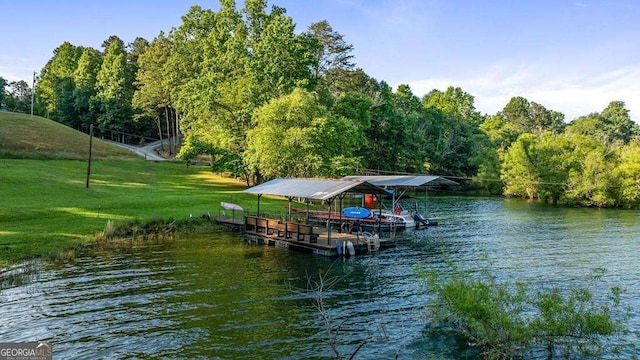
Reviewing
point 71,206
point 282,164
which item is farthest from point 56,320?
point 282,164

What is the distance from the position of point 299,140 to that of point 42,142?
137 ft

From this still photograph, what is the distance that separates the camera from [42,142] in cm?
6450

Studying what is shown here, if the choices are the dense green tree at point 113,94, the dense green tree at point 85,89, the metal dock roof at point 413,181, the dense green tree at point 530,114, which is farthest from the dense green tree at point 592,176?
the dense green tree at point 85,89

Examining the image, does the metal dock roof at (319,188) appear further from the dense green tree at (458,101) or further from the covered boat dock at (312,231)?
the dense green tree at (458,101)

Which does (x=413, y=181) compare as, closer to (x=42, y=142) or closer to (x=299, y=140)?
(x=299, y=140)

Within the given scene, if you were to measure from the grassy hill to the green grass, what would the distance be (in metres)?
0.11

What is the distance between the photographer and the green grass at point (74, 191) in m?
26.5

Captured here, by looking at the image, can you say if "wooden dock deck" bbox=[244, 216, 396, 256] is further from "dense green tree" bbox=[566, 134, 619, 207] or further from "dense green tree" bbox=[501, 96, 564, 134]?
"dense green tree" bbox=[501, 96, 564, 134]

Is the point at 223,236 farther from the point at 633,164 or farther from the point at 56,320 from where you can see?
the point at 633,164

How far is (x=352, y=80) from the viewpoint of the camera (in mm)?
70562

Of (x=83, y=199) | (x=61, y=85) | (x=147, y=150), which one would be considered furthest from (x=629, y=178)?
(x=61, y=85)

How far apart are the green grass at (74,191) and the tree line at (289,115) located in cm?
561

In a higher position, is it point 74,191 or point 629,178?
point 629,178

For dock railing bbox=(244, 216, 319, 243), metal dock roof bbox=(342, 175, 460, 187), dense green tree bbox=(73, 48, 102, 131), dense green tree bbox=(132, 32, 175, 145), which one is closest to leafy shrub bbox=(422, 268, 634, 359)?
dock railing bbox=(244, 216, 319, 243)
